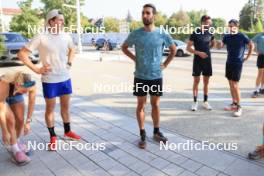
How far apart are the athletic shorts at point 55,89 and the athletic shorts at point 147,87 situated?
1016mm

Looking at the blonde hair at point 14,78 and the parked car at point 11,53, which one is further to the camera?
the parked car at point 11,53

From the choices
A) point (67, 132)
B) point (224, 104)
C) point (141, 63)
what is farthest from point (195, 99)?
point (67, 132)

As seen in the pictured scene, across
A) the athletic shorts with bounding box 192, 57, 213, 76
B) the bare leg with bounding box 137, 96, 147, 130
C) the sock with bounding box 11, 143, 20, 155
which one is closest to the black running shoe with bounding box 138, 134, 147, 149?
the bare leg with bounding box 137, 96, 147, 130


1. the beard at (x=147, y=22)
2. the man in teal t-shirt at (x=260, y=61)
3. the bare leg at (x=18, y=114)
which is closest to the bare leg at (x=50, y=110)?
the bare leg at (x=18, y=114)

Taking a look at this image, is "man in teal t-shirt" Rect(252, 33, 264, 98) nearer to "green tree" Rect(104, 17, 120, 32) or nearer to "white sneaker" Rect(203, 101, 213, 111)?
"white sneaker" Rect(203, 101, 213, 111)

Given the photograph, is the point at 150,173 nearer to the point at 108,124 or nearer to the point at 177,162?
the point at 177,162

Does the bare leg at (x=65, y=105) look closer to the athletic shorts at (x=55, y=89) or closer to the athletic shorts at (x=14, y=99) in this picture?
the athletic shorts at (x=55, y=89)

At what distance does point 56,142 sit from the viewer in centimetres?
427

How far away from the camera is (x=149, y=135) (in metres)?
4.57

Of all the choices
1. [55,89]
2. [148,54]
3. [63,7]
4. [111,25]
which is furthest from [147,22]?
[111,25]

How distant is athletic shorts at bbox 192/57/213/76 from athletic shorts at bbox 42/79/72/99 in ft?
8.91

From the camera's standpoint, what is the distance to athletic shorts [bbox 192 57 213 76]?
560cm

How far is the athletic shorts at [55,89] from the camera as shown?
13.1ft

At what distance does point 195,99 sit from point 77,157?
2.97m
